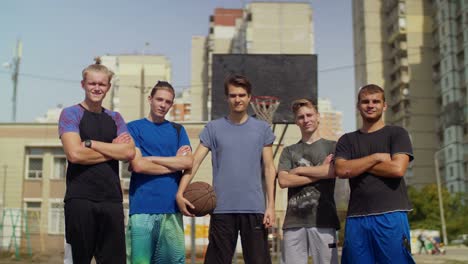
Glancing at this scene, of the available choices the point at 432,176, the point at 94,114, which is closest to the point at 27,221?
the point at 94,114

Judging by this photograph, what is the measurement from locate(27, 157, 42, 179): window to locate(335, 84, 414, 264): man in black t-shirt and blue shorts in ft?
120

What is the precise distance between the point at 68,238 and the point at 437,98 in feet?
240

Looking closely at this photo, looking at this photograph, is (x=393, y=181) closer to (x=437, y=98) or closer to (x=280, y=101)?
(x=280, y=101)

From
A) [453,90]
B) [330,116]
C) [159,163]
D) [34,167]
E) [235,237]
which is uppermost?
[330,116]

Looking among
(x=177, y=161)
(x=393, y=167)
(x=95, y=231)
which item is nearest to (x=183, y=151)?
(x=177, y=161)

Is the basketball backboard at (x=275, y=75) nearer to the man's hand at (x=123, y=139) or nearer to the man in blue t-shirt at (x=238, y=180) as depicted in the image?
the man in blue t-shirt at (x=238, y=180)

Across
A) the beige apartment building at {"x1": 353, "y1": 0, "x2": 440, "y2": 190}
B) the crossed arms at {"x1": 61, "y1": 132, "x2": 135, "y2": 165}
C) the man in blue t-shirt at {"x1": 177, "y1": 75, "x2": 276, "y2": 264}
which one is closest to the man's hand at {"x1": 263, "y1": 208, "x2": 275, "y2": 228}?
the man in blue t-shirt at {"x1": 177, "y1": 75, "x2": 276, "y2": 264}

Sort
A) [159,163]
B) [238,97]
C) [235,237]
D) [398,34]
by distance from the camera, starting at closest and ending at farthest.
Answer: [235,237] < [159,163] < [238,97] < [398,34]

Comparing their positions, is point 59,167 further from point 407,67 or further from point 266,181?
point 407,67

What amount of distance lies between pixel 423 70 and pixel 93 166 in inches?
2894

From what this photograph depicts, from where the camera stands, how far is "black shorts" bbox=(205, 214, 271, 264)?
5.32 metres

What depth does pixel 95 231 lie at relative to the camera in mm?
4859

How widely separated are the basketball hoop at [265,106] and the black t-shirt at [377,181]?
1196cm

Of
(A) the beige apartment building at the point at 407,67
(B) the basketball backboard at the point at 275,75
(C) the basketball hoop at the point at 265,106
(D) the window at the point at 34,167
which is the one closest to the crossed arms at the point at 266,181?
(C) the basketball hoop at the point at 265,106
